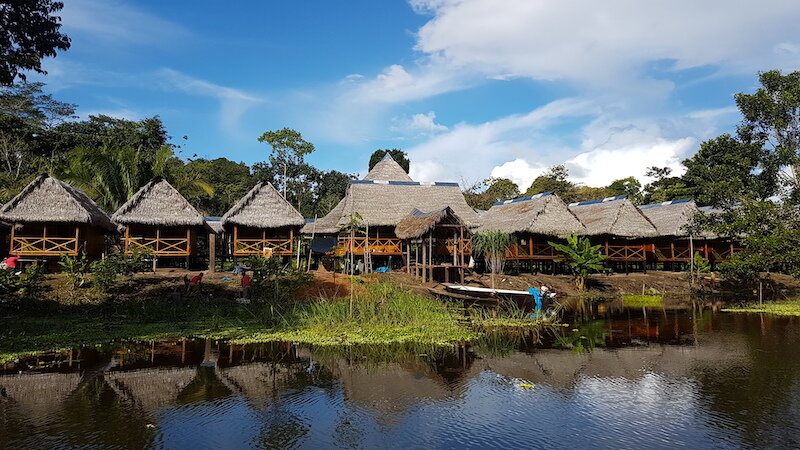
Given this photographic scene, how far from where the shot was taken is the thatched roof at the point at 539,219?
22.9m

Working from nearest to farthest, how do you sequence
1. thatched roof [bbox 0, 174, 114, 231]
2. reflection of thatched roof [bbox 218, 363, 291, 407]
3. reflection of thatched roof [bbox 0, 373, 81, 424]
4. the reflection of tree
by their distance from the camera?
reflection of thatched roof [bbox 0, 373, 81, 424], reflection of thatched roof [bbox 218, 363, 291, 407], the reflection of tree, thatched roof [bbox 0, 174, 114, 231]

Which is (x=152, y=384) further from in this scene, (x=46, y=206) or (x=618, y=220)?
(x=618, y=220)

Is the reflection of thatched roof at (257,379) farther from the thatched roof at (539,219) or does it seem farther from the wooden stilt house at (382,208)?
the thatched roof at (539,219)

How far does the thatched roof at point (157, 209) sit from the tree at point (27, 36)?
26.2 ft

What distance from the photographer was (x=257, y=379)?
7348 mm

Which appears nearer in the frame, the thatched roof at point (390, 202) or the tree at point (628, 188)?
the thatched roof at point (390, 202)

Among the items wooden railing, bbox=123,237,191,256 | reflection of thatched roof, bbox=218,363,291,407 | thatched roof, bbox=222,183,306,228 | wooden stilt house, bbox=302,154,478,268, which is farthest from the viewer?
wooden stilt house, bbox=302,154,478,268

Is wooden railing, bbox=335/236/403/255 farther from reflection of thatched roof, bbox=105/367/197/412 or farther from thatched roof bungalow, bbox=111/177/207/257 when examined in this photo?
reflection of thatched roof, bbox=105/367/197/412

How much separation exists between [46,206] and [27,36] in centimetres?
820

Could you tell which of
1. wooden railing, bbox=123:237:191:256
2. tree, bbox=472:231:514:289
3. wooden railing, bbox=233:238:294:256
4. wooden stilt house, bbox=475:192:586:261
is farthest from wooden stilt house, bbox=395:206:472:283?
wooden railing, bbox=123:237:191:256

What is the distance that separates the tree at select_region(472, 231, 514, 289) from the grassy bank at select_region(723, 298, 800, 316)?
834 centimetres

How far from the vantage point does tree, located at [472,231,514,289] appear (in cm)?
2122

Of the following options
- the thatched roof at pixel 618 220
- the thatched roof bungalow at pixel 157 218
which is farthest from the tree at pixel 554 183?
the thatched roof bungalow at pixel 157 218

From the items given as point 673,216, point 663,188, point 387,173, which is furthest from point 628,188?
point 387,173
